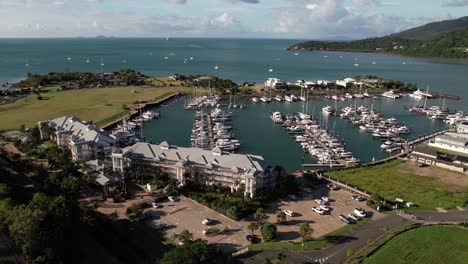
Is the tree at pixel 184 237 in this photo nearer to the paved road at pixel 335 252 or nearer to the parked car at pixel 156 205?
the paved road at pixel 335 252

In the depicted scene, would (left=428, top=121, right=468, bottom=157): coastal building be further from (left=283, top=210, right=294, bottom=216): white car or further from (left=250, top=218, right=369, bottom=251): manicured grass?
(left=283, top=210, right=294, bottom=216): white car

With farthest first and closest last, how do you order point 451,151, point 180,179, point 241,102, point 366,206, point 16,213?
1. point 241,102
2. point 451,151
3. point 180,179
4. point 366,206
5. point 16,213

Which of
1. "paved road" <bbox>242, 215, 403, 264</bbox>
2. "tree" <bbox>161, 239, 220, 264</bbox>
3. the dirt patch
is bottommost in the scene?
"paved road" <bbox>242, 215, 403, 264</bbox>

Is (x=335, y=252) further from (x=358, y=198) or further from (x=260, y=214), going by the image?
(x=358, y=198)

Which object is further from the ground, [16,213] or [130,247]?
[16,213]

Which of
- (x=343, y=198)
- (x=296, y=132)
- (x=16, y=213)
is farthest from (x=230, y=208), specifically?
(x=296, y=132)

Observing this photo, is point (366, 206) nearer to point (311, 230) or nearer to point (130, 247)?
point (311, 230)

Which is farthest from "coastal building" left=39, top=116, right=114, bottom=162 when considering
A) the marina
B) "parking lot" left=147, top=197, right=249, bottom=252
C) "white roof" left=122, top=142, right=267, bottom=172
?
"parking lot" left=147, top=197, right=249, bottom=252
